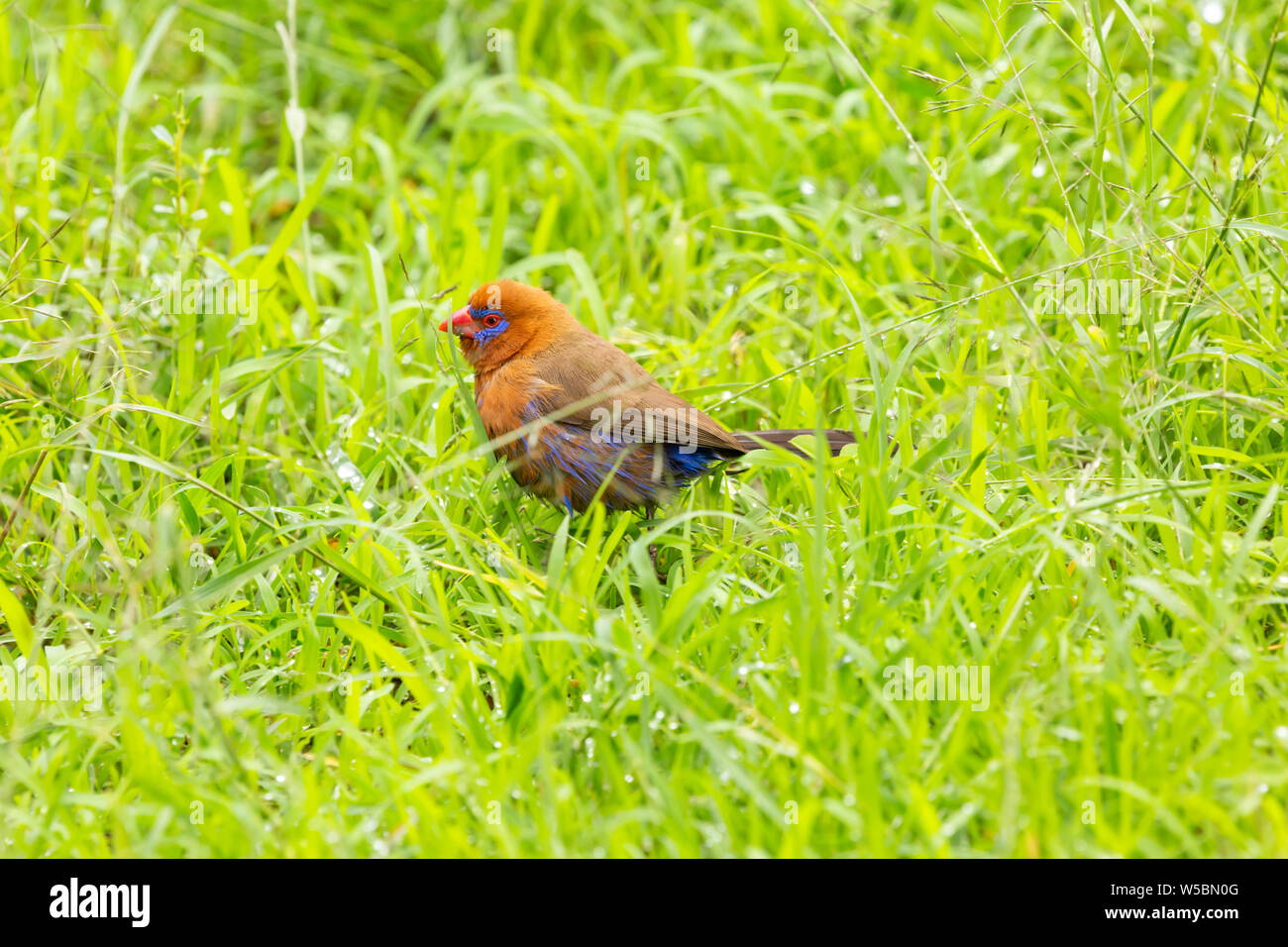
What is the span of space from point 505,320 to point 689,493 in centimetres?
76

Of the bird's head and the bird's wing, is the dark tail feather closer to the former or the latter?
the bird's wing

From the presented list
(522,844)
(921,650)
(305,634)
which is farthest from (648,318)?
(522,844)

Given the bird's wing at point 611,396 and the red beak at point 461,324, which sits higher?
the red beak at point 461,324

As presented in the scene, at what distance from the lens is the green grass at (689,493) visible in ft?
8.13

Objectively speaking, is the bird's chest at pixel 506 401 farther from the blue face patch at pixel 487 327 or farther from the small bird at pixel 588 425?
the blue face patch at pixel 487 327

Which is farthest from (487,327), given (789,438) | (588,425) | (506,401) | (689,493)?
(789,438)

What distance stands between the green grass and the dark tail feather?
0.34 ft

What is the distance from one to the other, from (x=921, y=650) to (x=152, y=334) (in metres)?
2.75

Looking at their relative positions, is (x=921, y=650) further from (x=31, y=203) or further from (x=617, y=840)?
(x=31, y=203)

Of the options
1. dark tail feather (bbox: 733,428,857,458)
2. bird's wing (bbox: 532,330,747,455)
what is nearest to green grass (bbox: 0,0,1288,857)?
dark tail feather (bbox: 733,428,857,458)

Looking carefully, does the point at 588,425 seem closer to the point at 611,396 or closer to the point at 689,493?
the point at 611,396

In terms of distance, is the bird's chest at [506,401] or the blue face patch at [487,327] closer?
the bird's chest at [506,401]

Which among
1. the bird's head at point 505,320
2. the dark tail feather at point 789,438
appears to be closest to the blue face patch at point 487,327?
the bird's head at point 505,320

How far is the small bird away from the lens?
348 centimetres
